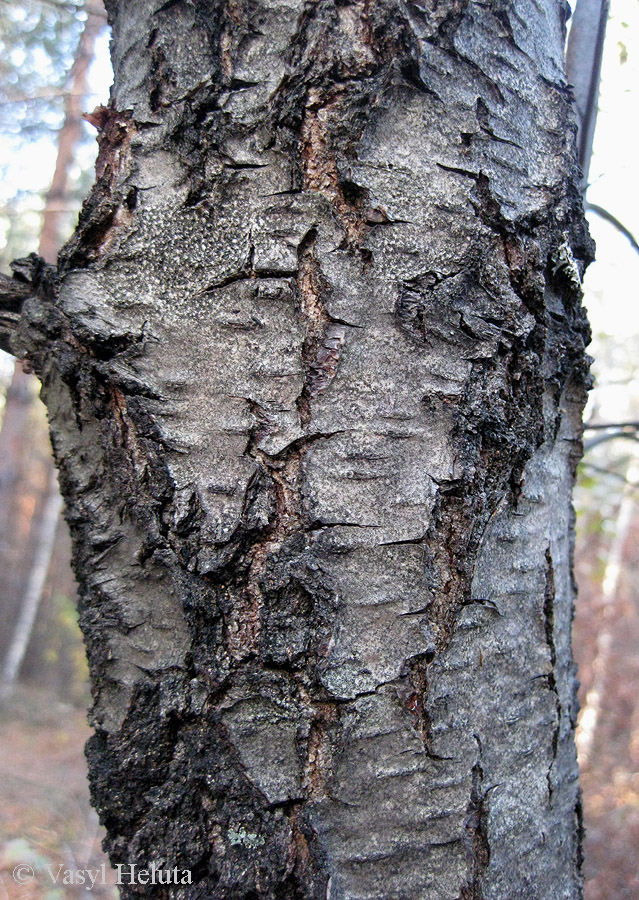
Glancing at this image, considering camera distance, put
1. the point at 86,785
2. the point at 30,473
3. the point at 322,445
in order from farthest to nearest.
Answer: the point at 30,473 → the point at 86,785 → the point at 322,445

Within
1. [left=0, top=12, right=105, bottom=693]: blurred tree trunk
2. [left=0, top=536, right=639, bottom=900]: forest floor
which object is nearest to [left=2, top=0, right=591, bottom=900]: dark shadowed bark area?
[left=0, top=12, right=105, bottom=693]: blurred tree trunk

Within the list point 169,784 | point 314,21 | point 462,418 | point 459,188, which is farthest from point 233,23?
point 169,784

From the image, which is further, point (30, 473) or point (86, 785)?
point (30, 473)

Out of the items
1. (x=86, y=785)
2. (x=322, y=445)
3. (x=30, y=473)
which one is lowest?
(x=86, y=785)

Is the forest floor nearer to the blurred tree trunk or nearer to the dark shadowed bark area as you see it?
the blurred tree trunk

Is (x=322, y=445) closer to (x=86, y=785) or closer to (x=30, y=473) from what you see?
(x=86, y=785)

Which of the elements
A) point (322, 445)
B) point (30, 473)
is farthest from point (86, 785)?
point (30, 473)
